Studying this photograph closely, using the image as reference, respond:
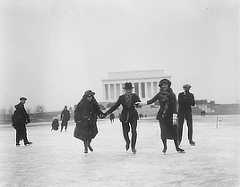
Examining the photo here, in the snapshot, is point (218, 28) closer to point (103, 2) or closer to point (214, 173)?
point (103, 2)

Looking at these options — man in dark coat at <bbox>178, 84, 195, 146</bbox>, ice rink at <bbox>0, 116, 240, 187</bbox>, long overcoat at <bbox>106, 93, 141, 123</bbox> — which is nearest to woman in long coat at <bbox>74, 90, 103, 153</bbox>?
ice rink at <bbox>0, 116, 240, 187</bbox>

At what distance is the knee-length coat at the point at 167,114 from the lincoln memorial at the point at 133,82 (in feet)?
199

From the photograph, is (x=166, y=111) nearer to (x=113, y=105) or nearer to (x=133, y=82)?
(x=113, y=105)

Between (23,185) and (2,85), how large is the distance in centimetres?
534

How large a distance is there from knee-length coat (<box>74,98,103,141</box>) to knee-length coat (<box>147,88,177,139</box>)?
1.86 m

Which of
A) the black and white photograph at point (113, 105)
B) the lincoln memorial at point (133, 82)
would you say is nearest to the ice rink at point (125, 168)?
the black and white photograph at point (113, 105)

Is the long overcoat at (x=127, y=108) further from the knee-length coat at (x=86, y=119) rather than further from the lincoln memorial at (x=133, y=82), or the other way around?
the lincoln memorial at (x=133, y=82)

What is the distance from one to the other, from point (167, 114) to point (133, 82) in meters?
65.7

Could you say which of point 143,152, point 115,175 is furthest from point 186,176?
point 143,152

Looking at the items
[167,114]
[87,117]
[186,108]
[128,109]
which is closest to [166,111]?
[167,114]

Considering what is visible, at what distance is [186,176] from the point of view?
8.23m

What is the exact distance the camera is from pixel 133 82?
77688 millimetres

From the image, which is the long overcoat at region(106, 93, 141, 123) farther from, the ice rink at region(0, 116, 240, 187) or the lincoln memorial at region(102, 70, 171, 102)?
the lincoln memorial at region(102, 70, 171, 102)

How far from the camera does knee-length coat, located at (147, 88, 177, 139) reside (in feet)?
39.0
